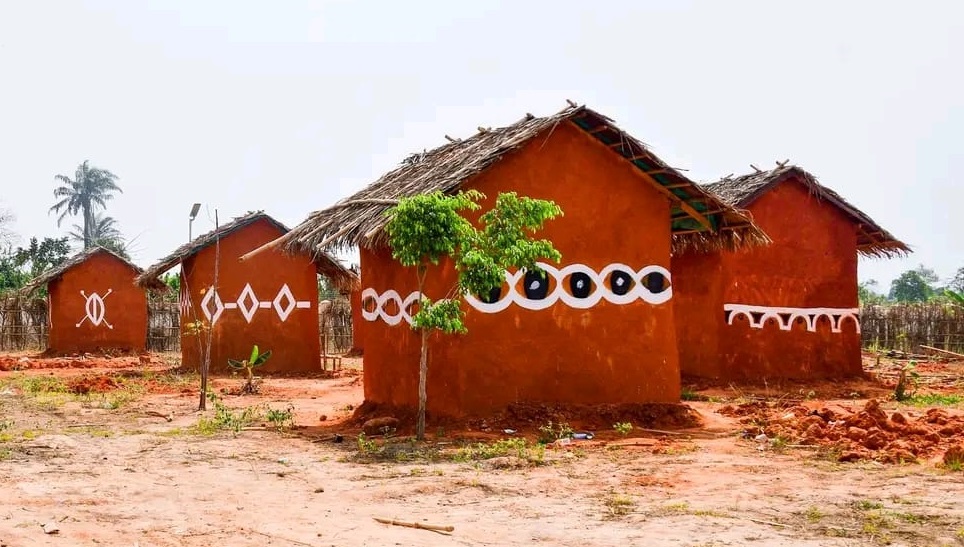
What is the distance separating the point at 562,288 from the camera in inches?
416

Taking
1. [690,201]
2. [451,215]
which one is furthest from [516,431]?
[690,201]

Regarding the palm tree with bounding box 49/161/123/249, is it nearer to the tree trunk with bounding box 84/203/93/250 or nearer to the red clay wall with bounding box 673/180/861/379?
the tree trunk with bounding box 84/203/93/250

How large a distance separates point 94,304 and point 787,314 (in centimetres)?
2001

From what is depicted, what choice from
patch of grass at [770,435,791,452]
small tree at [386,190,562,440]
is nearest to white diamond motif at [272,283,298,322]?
small tree at [386,190,562,440]

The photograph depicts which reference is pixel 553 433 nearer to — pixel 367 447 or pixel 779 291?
pixel 367 447

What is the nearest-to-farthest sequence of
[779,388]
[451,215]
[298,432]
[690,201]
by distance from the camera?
[451,215]
[298,432]
[690,201]
[779,388]

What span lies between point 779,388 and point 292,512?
1084 cm

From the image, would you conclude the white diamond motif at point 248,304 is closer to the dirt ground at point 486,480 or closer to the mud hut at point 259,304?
the mud hut at point 259,304

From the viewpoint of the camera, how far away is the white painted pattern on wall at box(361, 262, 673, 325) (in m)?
10.4

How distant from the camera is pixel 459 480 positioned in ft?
24.0

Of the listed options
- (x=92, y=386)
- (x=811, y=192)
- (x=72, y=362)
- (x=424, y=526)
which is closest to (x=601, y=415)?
(x=424, y=526)

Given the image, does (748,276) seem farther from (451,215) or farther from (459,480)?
(459,480)

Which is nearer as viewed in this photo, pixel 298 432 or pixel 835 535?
pixel 835 535

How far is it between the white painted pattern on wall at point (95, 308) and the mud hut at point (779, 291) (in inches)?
716
